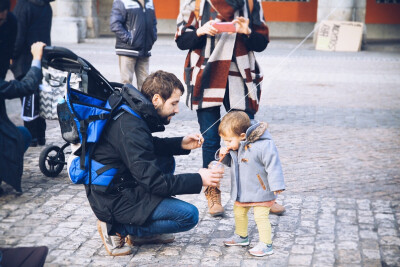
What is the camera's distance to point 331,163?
6.73m

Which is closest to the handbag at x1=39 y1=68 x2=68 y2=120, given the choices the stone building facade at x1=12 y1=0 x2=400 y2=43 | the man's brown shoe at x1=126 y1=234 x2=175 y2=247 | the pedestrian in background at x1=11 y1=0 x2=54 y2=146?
the pedestrian in background at x1=11 y1=0 x2=54 y2=146

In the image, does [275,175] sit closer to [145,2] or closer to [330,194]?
[330,194]

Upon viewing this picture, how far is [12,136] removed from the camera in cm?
527

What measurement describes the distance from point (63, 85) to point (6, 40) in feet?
3.12

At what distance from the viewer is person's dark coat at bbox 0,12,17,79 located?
5.29 metres

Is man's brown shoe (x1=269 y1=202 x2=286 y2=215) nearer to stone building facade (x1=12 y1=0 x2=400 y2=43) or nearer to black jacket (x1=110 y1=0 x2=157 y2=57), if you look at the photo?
black jacket (x1=110 y1=0 x2=157 y2=57)

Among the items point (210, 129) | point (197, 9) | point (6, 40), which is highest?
point (197, 9)

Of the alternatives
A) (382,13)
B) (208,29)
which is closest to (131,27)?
(208,29)

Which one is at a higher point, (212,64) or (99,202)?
(212,64)

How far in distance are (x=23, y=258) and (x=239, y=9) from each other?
9.05ft

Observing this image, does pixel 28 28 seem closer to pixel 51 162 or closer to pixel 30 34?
pixel 30 34

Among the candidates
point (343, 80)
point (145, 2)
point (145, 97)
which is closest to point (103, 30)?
point (343, 80)

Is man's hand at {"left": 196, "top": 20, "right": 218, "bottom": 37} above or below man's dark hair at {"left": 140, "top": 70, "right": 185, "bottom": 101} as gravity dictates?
above

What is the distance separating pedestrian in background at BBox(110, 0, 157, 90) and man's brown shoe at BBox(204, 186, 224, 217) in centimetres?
401
